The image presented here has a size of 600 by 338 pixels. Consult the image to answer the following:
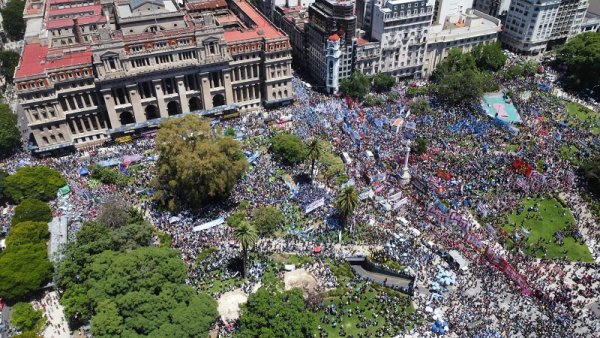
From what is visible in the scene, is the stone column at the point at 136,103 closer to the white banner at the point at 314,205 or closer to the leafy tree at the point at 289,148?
the leafy tree at the point at 289,148

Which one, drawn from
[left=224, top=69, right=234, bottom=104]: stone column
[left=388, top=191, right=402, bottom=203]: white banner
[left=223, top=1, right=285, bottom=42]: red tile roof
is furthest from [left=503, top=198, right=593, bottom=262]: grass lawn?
[left=224, top=69, right=234, bottom=104]: stone column

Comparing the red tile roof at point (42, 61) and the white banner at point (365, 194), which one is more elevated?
the red tile roof at point (42, 61)

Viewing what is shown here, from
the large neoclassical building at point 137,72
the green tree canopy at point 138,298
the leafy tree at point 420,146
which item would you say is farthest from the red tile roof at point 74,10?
the leafy tree at point 420,146

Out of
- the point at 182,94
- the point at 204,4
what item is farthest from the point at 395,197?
the point at 204,4

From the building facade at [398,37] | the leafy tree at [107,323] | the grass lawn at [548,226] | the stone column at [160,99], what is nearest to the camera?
the leafy tree at [107,323]

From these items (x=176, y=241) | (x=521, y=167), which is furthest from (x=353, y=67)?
(x=176, y=241)

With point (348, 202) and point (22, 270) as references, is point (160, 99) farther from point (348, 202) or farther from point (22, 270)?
point (348, 202)
